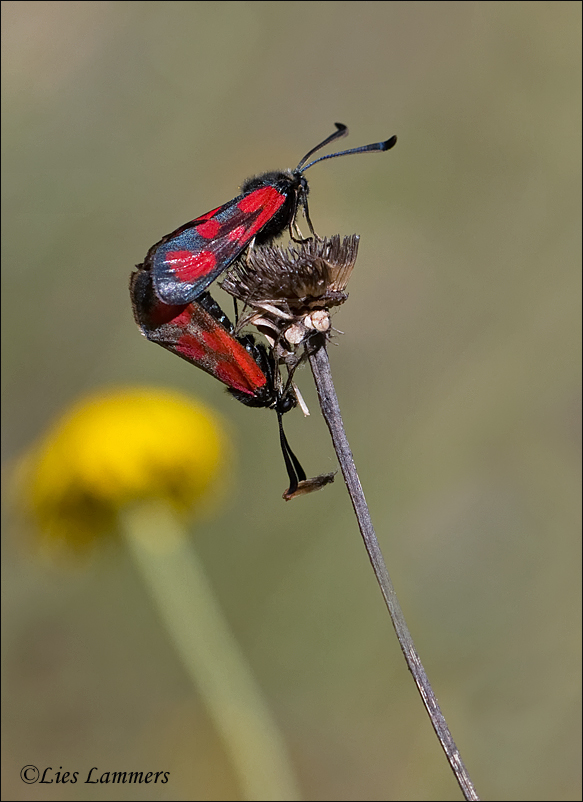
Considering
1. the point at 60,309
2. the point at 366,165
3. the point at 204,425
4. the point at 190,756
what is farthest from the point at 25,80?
the point at 190,756

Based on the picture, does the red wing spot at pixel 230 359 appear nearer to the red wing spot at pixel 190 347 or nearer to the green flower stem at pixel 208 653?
the red wing spot at pixel 190 347

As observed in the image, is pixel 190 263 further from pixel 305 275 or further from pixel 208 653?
pixel 208 653

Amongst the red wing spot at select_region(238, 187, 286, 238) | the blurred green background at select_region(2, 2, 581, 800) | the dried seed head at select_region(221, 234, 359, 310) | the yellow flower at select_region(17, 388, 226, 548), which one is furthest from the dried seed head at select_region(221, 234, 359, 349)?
the blurred green background at select_region(2, 2, 581, 800)

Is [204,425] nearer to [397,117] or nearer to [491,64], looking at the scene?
[397,117]

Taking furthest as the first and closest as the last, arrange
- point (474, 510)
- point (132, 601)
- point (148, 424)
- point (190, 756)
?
1. point (474, 510)
2. point (132, 601)
3. point (190, 756)
4. point (148, 424)

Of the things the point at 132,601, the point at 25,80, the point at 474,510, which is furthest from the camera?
the point at 25,80

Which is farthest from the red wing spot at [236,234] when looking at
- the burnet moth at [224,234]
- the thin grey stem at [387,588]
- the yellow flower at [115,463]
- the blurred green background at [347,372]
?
the blurred green background at [347,372]
